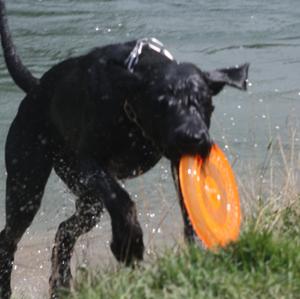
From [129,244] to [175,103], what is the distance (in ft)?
2.46

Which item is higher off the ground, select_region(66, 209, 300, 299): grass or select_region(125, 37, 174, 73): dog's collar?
select_region(125, 37, 174, 73): dog's collar

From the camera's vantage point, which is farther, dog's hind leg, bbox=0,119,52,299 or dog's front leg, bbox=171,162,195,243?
dog's hind leg, bbox=0,119,52,299

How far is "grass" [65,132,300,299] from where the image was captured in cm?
470

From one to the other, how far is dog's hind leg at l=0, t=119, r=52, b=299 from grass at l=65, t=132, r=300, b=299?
117cm

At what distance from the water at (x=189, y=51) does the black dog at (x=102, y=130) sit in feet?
2.72

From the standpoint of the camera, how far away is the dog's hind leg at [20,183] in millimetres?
6305

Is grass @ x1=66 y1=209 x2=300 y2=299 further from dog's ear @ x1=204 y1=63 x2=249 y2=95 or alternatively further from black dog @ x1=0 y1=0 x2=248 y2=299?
dog's ear @ x1=204 y1=63 x2=249 y2=95

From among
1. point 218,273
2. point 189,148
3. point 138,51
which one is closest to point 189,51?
point 138,51

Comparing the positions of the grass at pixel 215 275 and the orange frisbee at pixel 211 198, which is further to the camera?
the orange frisbee at pixel 211 198

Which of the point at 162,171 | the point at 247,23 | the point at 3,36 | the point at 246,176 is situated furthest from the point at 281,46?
the point at 3,36

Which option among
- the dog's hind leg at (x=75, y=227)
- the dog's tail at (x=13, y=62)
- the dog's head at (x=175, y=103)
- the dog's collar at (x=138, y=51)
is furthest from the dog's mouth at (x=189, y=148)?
the dog's tail at (x=13, y=62)

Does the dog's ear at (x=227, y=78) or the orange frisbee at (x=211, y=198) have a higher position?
the dog's ear at (x=227, y=78)

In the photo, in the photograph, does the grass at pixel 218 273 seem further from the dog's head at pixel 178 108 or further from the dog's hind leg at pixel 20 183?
the dog's hind leg at pixel 20 183

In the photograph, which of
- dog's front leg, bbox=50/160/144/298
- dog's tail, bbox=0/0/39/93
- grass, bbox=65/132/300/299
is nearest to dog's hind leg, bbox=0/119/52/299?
dog's front leg, bbox=50/160/144/298
